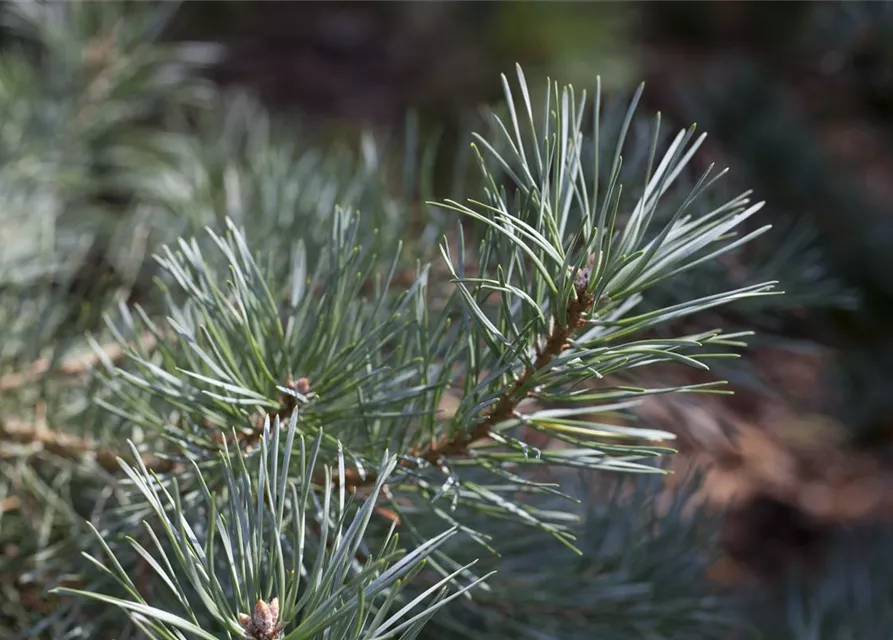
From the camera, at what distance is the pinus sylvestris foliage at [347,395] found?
20cm

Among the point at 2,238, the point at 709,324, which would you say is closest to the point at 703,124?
the point at 709,324

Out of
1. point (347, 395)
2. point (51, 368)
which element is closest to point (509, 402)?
point (347, 395)

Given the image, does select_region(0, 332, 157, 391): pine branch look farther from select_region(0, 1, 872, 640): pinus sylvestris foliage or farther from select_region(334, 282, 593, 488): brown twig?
select_region(334, 282, 593, 488): brown twig

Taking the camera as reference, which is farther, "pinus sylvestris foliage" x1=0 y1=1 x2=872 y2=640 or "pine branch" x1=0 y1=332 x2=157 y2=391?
"pine branch" x1=0 y1=332 x2=157 y2=391

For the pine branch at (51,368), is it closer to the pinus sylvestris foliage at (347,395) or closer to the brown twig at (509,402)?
the pinus sylvestris foliage at (347,395)

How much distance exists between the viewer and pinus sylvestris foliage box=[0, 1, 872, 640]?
0.20 meters

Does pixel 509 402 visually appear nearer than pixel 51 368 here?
Yes

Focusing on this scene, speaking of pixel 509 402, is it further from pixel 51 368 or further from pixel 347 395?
pixel 51 368

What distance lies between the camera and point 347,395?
0.82 ft

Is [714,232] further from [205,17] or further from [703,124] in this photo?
[205,17]

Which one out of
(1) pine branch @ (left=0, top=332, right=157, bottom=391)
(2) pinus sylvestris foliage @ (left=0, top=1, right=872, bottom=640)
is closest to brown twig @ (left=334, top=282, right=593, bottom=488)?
(2) pinus sylvestris foliage @ (left=0, top=1, right=872, bottom=640)

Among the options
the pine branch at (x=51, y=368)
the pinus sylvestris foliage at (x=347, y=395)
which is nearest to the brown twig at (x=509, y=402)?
the pinus sylvestris foliage at (x=347, y=395)

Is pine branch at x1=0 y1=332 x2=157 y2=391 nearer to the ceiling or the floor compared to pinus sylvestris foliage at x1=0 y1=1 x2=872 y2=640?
nearer to the floor

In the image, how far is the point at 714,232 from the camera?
200mm
